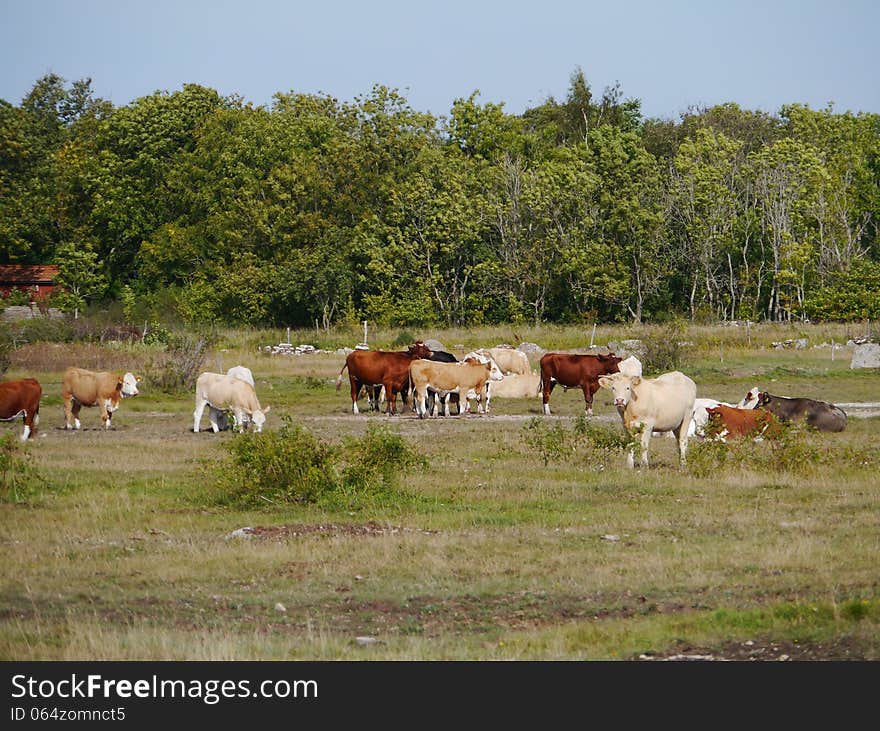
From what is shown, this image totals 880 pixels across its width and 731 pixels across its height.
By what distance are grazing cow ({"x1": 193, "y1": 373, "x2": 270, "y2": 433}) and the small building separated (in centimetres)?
5463

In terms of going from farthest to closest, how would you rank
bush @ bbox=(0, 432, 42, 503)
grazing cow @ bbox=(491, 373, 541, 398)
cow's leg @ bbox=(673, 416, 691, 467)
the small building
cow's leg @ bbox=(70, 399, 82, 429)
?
the small building → grazing cow @ bbox=(491, 373, 541, 398) → cow's leg @ bbox=(70, 399, 82, 429) → cow's leg @ bbox=(673, 416, 691, 467) → bush @ bbox=(0, 432, 42, 503)

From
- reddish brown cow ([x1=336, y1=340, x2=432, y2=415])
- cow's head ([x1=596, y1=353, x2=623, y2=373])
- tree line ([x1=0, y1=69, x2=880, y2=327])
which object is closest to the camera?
reddish brown cow ([x1=336, y1=340, x2=432, y2=415])

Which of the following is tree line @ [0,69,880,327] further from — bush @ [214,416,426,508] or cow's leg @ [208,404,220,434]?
bush @ [214,416,426,508]

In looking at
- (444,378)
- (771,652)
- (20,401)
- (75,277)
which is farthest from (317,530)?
(75,277)

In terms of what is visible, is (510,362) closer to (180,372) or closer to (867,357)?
(180,372)

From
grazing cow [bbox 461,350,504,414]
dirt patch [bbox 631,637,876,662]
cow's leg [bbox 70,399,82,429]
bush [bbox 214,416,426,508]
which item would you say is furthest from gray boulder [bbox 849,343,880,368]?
dirt patch [bbox 631,637,876,662]

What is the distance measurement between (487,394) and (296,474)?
1512 centimetres

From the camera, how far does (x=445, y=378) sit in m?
31.4

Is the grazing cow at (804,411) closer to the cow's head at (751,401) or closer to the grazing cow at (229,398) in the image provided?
the cow's head at (751,401)

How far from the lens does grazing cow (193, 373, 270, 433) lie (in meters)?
26.9

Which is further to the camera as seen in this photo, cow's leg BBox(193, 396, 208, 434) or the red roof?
the red roof

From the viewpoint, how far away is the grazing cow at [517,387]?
121 feet

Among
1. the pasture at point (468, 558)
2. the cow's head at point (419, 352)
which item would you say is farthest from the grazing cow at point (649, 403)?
the cow's head at point (419, 352)
